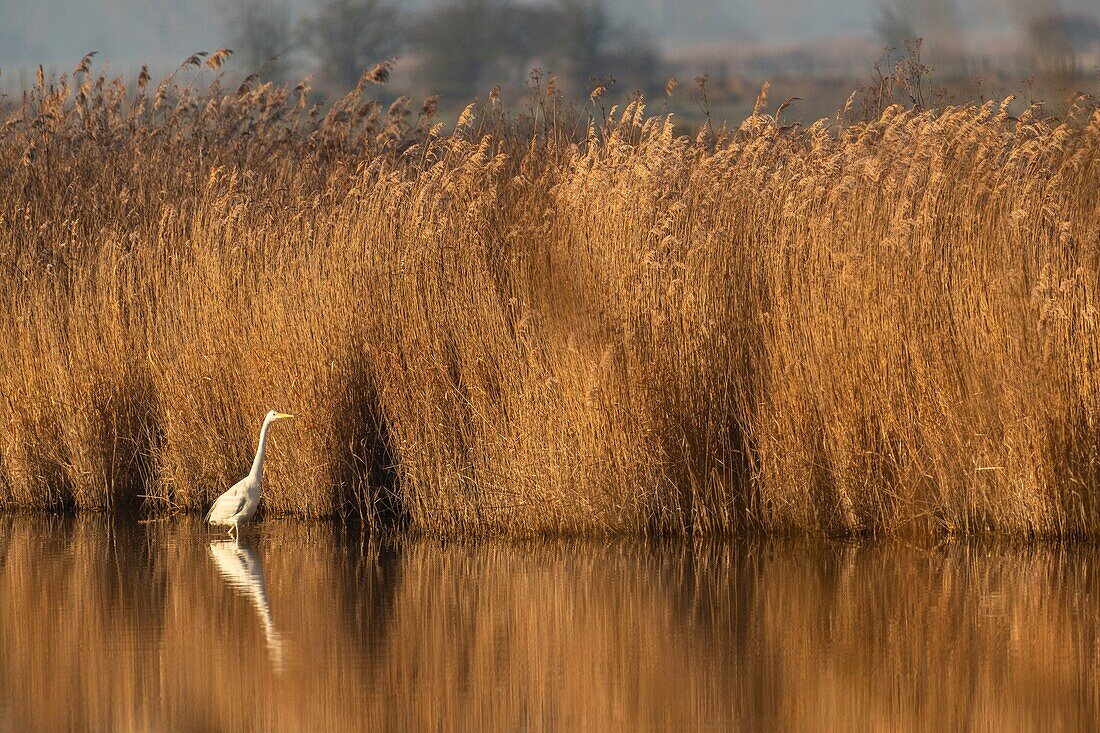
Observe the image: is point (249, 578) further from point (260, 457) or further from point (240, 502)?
point (260, 457)

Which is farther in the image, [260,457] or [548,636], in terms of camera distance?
[260,457]

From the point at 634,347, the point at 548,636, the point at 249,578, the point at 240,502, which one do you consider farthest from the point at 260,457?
the point at 548,636

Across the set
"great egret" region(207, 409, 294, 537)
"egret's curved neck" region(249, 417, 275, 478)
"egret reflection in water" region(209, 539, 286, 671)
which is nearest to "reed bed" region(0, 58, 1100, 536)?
"egret's curved neck" region(249, 417, 275, 478)

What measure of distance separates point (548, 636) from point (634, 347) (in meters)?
2.41

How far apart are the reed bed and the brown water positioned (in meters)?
0.38

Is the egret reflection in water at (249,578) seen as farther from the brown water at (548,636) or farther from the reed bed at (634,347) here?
the reed bed at (634,347)

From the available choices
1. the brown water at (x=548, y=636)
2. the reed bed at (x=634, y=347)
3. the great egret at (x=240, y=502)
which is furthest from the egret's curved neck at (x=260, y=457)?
the brown water at (x=548, y=636)

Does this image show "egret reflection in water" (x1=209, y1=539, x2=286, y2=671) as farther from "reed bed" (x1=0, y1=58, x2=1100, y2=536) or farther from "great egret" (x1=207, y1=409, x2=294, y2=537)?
"reed bed" (x1=0, y1=58, x2=1100, y2=536)

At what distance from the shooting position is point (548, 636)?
6180mm

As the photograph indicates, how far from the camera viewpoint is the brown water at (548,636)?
200 inches

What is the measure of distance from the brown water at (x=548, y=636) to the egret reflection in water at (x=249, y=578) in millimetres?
19

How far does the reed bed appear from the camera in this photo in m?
7.89

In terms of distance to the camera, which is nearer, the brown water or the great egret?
the brown water

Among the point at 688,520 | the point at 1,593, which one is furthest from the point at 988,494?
the point at 1,593
